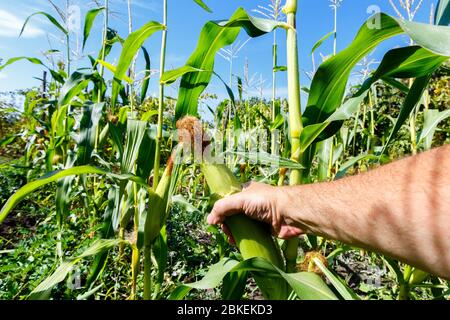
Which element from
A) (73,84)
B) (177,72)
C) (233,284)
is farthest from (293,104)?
(73,84)

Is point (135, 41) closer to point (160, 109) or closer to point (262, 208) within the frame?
point (160, 109)

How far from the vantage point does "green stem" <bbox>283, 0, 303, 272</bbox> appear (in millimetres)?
1000

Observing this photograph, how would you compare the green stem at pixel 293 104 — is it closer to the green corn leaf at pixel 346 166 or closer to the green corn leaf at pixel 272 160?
the green corn leaf at pixel 272 160

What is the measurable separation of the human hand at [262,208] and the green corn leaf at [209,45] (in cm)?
44

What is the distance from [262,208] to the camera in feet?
3.27

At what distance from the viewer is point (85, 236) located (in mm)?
2287

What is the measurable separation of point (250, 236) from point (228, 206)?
104 mm

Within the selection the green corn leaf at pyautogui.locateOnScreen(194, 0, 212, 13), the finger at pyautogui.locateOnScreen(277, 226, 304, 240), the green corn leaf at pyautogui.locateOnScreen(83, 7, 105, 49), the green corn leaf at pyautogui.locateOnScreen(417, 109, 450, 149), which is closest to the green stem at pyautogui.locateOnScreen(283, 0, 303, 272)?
the finger at pyautogui.locateOnScreen(277, 226, 304, 240)

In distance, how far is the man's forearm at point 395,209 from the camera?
70cm

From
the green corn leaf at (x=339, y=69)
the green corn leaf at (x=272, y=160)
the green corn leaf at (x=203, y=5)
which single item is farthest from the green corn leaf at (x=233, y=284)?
the green corn leaf at (x=203, y=5)

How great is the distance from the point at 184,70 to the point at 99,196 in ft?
5.73
